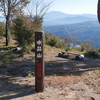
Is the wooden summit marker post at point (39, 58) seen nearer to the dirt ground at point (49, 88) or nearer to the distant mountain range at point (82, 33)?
the dirt ground at point (49, 88)

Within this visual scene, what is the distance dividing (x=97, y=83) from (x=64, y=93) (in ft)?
4.96

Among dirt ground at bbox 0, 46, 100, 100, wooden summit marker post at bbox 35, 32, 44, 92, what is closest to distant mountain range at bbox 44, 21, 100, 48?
dirt ground at bbox 0, 46, 100, 100

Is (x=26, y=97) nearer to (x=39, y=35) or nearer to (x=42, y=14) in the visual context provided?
(x=39, y=35)

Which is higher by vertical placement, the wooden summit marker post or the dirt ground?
the wooden summit marker post

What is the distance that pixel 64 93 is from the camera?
3916 millimetres

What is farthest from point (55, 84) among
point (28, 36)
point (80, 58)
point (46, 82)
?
point (28, 36)

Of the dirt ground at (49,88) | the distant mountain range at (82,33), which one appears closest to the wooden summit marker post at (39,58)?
the dirt ground at (49,88)

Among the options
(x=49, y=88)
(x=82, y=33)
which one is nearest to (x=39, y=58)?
(x=49, y=88)

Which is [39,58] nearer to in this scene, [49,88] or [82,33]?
[49,88]

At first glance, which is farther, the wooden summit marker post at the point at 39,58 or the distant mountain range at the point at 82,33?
the distant mountain range at the point at 82,33

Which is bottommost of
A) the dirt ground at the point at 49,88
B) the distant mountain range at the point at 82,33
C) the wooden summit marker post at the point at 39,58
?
the dirt ground at the point at 49,88

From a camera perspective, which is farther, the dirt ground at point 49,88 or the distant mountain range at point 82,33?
the distant mountain range at point 82,33

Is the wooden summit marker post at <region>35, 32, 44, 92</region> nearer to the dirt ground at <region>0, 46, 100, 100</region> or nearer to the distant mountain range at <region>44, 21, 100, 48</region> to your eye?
the dirt ground at <region>0, 46, 100, 100</region>

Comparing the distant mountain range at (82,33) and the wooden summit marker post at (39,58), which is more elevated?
the distant mountain range at (82,33)
